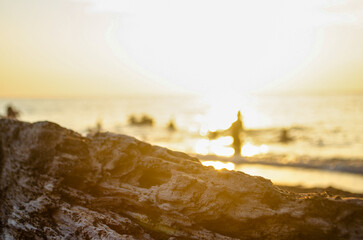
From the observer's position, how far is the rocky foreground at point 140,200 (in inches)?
199

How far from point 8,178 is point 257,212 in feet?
19.7

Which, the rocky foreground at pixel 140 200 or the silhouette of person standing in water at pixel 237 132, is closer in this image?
the rocky foreground at pixel 140 200

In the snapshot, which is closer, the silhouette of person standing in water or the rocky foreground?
the rocky foreground

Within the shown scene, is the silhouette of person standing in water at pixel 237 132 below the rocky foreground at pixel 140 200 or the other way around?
the other way around

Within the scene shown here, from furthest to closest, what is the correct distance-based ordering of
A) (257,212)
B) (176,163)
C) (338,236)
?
1. (176,163)
2. (257,212)
3. (338,236)

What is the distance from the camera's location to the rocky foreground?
5043 millimetres

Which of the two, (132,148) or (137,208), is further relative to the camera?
(132,148)

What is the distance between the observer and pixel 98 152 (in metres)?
6.98

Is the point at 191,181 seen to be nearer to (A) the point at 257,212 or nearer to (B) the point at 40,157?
(A) the point at 257,212

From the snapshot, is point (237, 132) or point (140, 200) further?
point (237, 132)

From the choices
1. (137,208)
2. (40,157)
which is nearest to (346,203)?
(137,208)

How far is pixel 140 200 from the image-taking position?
5746 millimetres

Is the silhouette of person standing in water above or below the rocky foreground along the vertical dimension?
above

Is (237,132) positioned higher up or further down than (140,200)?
higher up
